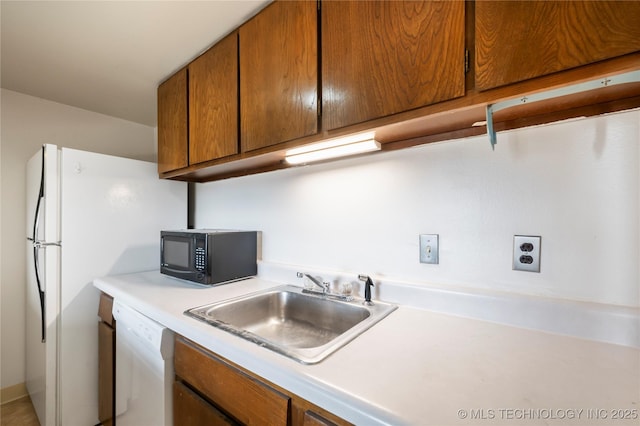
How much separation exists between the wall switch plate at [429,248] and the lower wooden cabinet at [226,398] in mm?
665

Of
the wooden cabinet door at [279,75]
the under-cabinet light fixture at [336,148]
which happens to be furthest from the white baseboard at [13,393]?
the under-cabinet light fixture at [336,148]

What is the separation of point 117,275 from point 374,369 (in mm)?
1784

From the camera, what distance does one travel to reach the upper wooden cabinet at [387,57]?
75cm

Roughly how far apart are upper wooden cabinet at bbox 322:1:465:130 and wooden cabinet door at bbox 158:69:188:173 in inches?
41.0

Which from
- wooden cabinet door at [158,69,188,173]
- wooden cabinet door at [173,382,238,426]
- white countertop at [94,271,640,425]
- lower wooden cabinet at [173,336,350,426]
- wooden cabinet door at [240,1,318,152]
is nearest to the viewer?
white countertop at [94,271,640,425]

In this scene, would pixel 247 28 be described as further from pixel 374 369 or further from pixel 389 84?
pixel 374 369

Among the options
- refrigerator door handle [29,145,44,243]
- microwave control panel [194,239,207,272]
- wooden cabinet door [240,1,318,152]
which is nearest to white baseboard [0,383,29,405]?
refrigerator door handle [29,145,44,243]

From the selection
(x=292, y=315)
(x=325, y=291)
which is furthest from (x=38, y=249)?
(x=325, y=291)

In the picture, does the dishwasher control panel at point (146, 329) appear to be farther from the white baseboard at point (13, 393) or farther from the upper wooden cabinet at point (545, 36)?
the white baseboard at point (13, 393)

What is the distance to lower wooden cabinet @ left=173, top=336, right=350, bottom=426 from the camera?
0.69 m

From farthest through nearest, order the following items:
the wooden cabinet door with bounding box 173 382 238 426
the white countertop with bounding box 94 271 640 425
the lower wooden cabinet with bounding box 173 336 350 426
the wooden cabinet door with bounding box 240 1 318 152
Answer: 1. the wooden cabinet door with bounding box 240 1 318 152
2. the wooden cabinet door with bounding box 173 382 238 426
3. the lower wooden cabinet with bounding box 173 336 350 426
4. the white countertop with bounding box 94 271 640 425

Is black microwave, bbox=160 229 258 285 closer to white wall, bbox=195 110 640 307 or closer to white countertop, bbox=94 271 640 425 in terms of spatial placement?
white wall, bbox=195 110 640 307

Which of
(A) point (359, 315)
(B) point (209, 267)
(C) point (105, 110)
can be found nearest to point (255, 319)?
(B) point (209, 267)

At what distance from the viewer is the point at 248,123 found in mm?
1248
